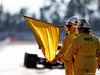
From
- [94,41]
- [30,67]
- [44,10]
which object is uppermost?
[44,10]

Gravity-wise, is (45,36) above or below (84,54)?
above

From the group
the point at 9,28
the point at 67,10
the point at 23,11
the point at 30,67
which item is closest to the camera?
the point at 30,67

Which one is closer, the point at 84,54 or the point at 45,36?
the point at 84,54

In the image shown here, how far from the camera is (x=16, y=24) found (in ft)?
380

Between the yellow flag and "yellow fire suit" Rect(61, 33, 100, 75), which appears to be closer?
"yellow fire suit" Rect(61, 33, 100, 75)

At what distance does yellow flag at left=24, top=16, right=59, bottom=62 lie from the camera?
249 inches

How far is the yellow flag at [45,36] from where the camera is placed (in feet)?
20.7

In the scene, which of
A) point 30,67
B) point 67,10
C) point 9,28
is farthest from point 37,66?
point 9,28

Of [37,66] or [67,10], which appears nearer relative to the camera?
[37,66]

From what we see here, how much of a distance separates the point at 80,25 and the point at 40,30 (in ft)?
3.93

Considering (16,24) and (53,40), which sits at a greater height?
(16,24)

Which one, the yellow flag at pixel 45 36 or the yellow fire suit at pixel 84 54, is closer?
the yellow fire suit at pixel 84 54

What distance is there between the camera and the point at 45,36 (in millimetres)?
6387

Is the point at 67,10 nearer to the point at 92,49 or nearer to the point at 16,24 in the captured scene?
the point at 16,24
